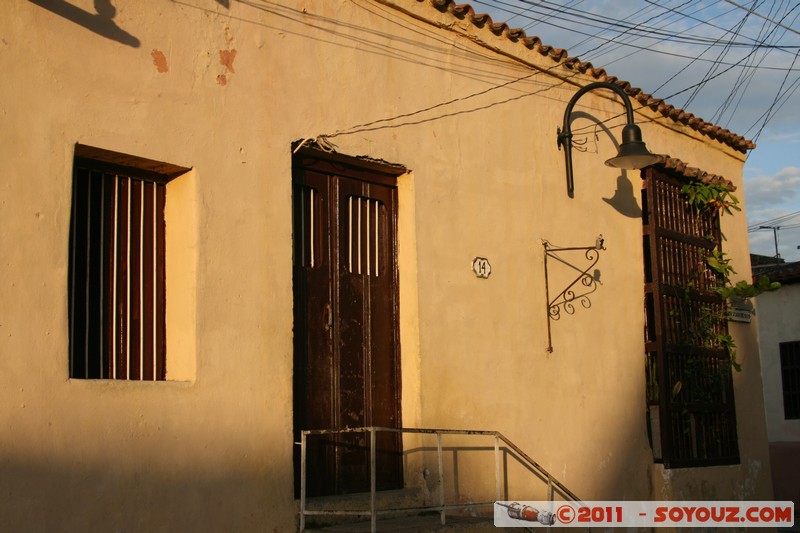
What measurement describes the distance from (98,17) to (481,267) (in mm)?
4007

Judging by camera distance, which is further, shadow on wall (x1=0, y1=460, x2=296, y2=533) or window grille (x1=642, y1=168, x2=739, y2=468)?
window grille (x1=642, y1=168, x2=739, y2=468)

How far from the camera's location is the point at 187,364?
6.44 meters

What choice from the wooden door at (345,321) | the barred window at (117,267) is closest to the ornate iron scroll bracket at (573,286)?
the wooden door at (345,321)

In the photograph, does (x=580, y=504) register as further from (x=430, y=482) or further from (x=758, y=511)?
(x=758, y=511)

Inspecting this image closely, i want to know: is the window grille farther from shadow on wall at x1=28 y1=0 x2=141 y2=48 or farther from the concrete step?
shadow on wall at x1=28 y1=0 x2=141 y2=48

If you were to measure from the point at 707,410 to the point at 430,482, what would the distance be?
4.38 meters

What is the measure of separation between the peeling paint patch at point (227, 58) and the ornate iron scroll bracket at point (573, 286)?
3839 millimetres

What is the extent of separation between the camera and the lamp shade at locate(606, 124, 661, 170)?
906cm

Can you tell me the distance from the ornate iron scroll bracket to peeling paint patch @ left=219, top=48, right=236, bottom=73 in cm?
384

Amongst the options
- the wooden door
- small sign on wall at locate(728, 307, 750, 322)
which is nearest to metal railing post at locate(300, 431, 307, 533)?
the wooden door

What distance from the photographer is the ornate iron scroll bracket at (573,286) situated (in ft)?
31.0

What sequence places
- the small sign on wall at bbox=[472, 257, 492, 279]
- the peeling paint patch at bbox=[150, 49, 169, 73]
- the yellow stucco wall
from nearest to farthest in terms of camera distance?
1. the yellow stucco wall
2. the peeling paint patch at bbox=[150, 49, 169, 73]
3. the small sign on wall at bbox=[472, 257, 492, 279]

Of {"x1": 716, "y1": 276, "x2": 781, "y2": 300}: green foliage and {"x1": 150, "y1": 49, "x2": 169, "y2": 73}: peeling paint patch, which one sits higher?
{"x1": 150, "y1": 49, "x2": 169, "y2": 73}: peeling paint patch

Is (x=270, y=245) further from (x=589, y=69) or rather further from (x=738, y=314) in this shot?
(x=738, y=314)
